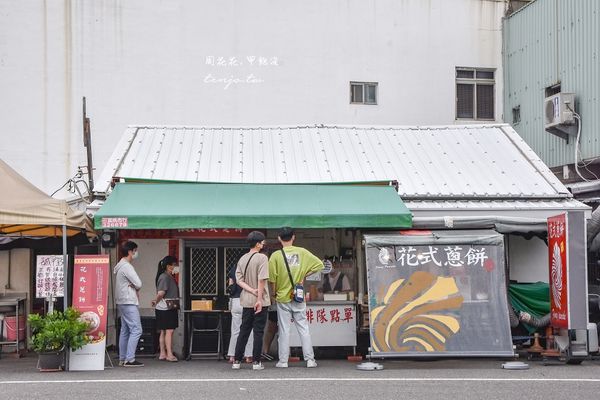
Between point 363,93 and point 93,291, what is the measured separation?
9.31m

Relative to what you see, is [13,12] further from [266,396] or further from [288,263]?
[266,396]

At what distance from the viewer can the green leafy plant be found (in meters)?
11.8

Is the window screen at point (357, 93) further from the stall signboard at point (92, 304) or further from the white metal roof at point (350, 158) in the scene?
the stall signboard at point (92, 304)

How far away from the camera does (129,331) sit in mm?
12898

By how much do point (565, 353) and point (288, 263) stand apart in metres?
4.15

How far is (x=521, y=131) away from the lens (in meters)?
19.7

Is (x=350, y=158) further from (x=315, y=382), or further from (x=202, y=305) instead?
(x=315, y=382)

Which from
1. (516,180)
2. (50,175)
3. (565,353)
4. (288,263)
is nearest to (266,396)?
(288,263)

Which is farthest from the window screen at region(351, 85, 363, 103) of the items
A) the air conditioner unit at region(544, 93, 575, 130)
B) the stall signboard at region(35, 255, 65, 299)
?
the stall signboard at region(35, 255, 65, 299)

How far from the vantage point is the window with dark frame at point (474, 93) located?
2039 cm

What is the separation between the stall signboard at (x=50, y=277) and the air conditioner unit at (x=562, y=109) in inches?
386

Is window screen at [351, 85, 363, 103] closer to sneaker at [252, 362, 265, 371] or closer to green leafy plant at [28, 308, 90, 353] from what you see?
sneaker at [252, 362, 265, 371]

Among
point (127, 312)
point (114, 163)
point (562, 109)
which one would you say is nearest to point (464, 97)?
point (562, 109)

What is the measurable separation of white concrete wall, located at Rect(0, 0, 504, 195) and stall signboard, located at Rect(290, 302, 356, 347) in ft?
21.8
